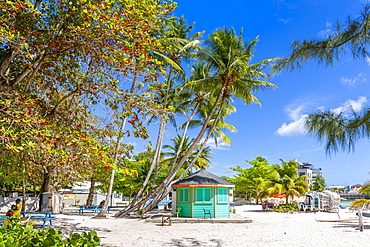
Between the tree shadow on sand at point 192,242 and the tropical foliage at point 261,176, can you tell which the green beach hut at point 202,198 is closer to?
the tree shadow on sand at point 192,242

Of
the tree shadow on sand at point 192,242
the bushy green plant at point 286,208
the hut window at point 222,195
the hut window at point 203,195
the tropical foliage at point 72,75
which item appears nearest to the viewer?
the tropical foliage at point 72,75

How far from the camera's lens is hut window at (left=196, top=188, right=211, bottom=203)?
1792cm

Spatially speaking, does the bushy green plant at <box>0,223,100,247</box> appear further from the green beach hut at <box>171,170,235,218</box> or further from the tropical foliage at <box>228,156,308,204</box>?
A: the tropical foliage at <box>228,156,308,204</box>

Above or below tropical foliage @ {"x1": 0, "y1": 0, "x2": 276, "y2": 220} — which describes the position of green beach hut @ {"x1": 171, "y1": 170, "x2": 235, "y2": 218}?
below

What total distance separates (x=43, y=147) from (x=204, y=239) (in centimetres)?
617

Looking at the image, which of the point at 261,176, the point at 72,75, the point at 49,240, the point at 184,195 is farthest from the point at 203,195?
the point at 261,176

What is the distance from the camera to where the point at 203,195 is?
18.0 m

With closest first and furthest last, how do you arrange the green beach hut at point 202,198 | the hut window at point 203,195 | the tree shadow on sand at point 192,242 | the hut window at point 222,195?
the tree shadow on sand at point 192,242, the green beach hut at point 202,198, the hut window at point 203,195, the hut window at point 222,195

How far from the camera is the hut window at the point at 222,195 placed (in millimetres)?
18172

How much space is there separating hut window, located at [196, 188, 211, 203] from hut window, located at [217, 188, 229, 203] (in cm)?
63

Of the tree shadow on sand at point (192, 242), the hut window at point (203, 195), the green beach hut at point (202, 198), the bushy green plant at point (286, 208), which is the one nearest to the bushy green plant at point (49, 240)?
the tree shadow on sand at point (192, 242)

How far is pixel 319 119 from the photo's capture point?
4453 mm

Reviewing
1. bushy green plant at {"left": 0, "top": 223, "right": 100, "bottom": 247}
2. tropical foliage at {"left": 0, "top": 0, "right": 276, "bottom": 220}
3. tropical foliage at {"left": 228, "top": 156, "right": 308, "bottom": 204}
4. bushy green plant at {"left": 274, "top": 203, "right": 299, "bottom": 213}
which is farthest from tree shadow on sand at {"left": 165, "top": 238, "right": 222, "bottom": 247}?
tropical foliage at {"left": 228, "top": 156, "right": 308, "bottom": 204}

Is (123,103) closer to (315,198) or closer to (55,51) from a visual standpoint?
(55,51)
